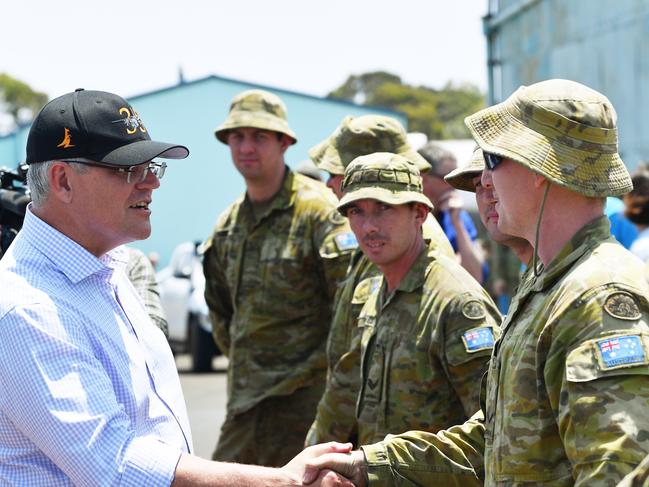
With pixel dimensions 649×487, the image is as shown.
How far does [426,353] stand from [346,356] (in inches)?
27.6

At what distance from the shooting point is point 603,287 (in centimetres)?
256

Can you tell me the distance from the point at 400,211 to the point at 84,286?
1786 millimetres

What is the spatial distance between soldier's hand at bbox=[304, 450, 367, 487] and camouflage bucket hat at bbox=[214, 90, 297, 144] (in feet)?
10.1

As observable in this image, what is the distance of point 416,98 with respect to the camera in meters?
64.8

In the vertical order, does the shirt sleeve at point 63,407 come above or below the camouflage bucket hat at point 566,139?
below

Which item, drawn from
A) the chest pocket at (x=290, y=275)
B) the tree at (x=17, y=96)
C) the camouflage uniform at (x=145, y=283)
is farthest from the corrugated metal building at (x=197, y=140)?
the tree at (x=17, y=96)

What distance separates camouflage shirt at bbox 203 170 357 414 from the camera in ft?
19.7

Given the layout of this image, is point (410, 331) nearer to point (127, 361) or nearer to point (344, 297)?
point (344, 297)

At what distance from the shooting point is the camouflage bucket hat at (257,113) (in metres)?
6.34

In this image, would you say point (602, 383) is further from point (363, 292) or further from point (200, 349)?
point (200, 349)

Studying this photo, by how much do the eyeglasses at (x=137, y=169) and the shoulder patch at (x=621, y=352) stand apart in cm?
152

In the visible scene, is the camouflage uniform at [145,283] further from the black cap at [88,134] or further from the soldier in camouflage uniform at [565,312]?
the soldier in camouflage uniform at [565,312]

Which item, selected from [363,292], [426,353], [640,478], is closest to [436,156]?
[363,292]

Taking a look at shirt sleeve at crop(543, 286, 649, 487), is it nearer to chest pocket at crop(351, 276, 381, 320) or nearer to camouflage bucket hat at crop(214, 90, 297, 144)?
chest pocket at crop(351, 276, 381, 320)
